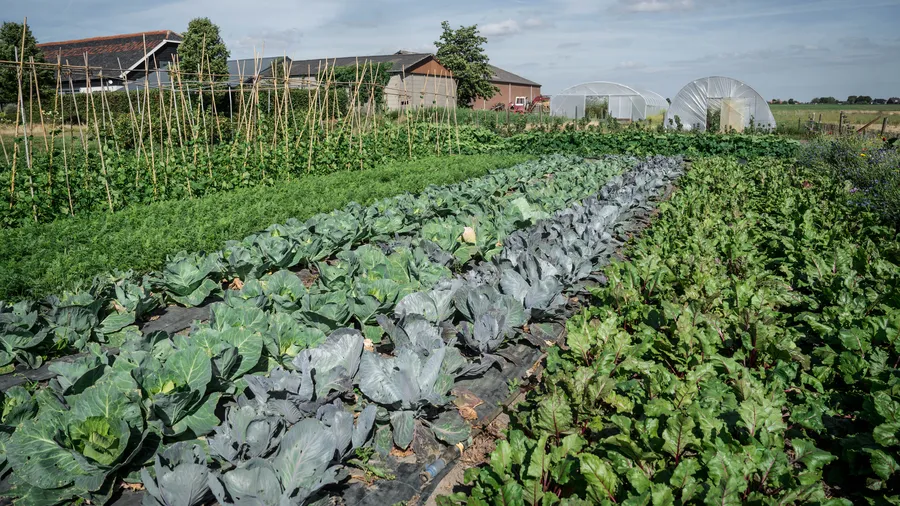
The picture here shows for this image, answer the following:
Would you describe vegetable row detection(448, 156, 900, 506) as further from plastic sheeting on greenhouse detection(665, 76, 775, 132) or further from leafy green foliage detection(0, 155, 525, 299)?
plastic sheeting on greenhouse detection(665, 76, 775, 132)

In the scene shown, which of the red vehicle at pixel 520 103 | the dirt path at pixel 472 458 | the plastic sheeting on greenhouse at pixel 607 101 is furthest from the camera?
the red vehicle at pixel 520 103

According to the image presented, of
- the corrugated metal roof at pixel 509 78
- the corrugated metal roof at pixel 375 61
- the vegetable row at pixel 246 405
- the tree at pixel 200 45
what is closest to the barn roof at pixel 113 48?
the tree at pixel 200 45

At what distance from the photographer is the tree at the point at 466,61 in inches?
1820

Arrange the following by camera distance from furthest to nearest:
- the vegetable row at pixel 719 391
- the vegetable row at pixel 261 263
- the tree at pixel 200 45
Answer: the tree at pixel 200 45 < the vegetable row at pixel 261 263 < the vegetable row at pixel 719 391

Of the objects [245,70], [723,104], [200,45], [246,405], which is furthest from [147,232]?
[723,104]

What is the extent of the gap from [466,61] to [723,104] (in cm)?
2345

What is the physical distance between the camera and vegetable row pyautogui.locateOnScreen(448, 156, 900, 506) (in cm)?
225

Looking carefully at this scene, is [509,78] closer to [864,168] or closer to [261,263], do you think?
[864,168]

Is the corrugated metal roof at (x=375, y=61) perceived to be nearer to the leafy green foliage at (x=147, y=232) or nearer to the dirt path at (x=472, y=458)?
the leafy green foliage at (x=147, y=232)

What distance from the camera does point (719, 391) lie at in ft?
9.59

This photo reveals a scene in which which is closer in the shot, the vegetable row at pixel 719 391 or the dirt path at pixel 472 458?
the vegetable row at pixel 719 391

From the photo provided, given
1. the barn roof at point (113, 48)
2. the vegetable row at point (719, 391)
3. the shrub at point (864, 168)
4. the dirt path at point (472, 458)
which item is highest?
the barn roof at point (113, 48)

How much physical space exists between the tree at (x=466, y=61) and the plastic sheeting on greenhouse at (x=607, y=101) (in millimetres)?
11762

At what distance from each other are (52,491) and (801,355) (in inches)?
154
